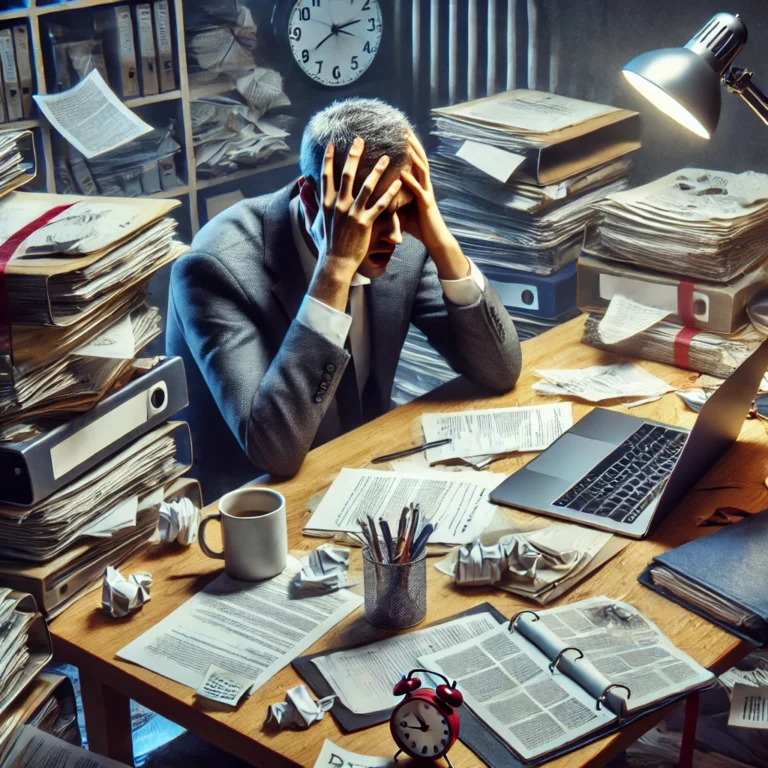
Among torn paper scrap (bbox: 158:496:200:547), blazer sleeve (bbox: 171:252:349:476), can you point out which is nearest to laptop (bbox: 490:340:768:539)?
blazer sleeve (bbox: 171:252:349:476)

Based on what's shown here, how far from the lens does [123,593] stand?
1.26m

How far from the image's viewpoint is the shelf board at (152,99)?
9.68 feet

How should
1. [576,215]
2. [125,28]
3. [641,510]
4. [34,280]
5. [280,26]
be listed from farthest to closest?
[280,26] < [125,28] < [576,215] < [641,510] < [34,280]

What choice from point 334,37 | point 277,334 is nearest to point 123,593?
point 277,334

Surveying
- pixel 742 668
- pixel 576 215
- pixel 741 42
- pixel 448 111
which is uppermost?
pixel 741 42

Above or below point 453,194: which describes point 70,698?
below

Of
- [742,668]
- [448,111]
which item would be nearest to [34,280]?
[742,668]

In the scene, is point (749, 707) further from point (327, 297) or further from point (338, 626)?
point (327, 297)

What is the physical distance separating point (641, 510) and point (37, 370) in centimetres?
87

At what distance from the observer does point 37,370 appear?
1.24m

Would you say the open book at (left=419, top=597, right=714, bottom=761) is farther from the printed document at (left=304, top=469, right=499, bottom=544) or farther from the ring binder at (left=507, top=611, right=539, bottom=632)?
the printed document at (left=304, top=469, right=499, bottom=544)

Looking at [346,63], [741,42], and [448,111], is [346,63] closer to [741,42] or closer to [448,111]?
[448,111]

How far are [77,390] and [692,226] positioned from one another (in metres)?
1.27

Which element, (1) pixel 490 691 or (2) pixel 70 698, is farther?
(2) pixel 70 698
